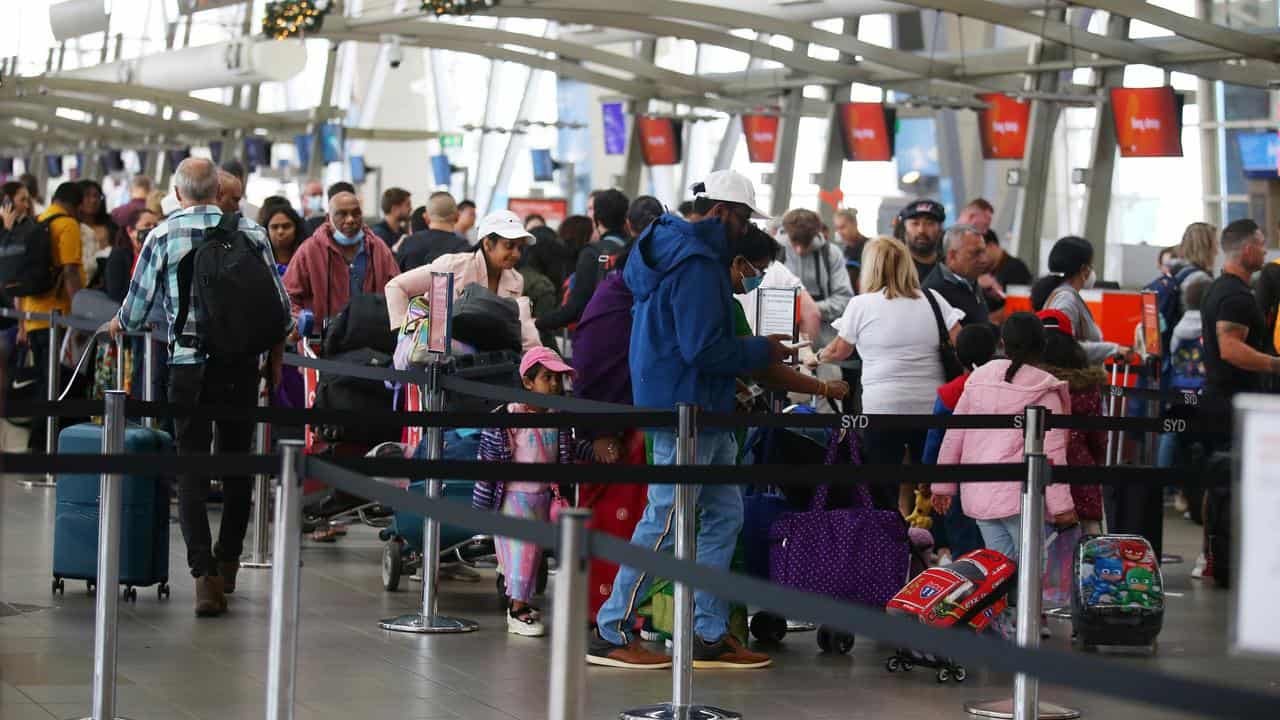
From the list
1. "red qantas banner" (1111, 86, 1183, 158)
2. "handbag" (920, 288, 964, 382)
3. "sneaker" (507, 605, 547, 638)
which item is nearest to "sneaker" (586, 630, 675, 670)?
"sneaker" (507, 605, 547, 638)

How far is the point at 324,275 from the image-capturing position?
31.0 feet

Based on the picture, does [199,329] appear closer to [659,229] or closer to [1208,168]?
[659,229]

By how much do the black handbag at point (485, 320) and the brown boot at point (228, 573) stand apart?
4.49 ft

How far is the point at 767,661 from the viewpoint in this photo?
6.62m

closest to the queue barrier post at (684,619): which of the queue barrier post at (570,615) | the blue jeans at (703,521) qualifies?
the blue jeans at (703,521)

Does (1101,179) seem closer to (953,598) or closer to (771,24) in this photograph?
(771,24)

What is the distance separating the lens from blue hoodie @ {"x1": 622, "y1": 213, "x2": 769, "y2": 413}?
6.01 m

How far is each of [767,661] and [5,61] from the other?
3197 centimetres

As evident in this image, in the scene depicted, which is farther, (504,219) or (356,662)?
(504,219)

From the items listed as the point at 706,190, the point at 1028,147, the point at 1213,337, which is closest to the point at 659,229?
the point at 706,190

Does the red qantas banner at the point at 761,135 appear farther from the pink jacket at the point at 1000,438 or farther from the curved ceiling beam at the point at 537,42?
the pink jacket at the point at 1000,438

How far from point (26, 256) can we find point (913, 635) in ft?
32.0

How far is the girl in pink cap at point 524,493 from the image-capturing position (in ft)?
23.2

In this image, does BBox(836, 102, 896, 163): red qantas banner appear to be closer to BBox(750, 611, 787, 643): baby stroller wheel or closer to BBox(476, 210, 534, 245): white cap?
BBox(476, 210, 534, 245): white cap
